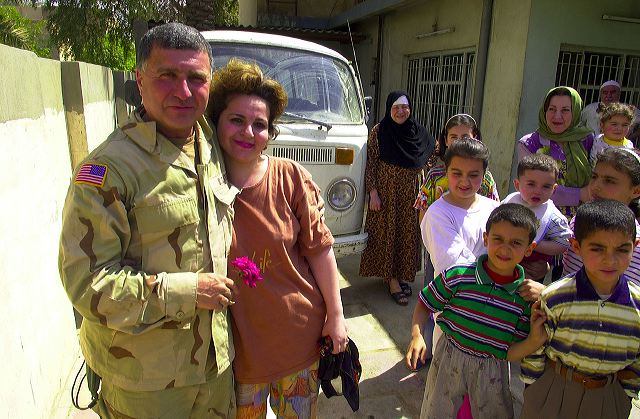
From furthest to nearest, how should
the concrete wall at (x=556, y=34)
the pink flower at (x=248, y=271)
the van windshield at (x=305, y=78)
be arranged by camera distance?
the concrete wall at (x=556, y=34)
the van windshield at (x=305, y=78)
the pink flower at (x=248, y=271)

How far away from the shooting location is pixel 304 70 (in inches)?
152

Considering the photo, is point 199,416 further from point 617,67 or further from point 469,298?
point 617,67

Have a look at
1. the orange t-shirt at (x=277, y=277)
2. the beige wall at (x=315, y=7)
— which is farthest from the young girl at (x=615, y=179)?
the beige wall at (x=315, y=7)

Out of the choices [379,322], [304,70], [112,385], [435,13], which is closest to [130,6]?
[435,13]

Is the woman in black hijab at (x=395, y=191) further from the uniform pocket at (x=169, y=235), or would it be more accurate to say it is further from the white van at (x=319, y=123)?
the uniform pocket at (x=169, y=235)

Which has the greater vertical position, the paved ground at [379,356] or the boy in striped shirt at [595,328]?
the boy in striped shirt at [595,328]

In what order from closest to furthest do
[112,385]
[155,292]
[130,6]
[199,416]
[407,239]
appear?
[155,292]
[112,385]
[199,416]
[407,239]
[130,6]

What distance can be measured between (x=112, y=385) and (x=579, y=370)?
1.67m

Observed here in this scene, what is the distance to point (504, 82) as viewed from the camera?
616cm

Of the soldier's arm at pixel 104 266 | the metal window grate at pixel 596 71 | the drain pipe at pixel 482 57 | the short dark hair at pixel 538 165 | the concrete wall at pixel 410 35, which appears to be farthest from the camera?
the concrete wall at pixel 410 35

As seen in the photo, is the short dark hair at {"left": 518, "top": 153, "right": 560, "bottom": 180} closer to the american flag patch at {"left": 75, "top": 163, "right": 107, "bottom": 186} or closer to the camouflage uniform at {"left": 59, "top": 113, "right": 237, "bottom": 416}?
the camouflage uniform at {"left": 59, "top": 113, "right": 237, "bottom": 416}

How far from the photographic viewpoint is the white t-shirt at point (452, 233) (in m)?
2.12

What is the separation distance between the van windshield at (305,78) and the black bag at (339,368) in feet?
7.04

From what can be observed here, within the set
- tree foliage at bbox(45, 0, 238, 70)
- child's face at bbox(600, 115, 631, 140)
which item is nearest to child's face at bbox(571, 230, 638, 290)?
child's face at bbox(600, 115, 631, 140)
